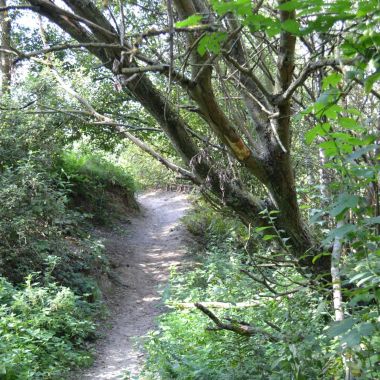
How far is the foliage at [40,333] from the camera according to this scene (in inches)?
177

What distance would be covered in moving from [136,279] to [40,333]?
186 inches

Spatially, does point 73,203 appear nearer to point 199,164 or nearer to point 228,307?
point 228,307

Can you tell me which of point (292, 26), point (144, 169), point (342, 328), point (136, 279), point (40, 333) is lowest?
point (136, 279)

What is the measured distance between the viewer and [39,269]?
732 centimetres

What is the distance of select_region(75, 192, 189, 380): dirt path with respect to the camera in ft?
19.4

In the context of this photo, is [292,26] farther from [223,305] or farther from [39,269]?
[39,269]

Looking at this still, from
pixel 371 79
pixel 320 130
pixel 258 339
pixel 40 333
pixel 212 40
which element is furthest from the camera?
pixel 40 333

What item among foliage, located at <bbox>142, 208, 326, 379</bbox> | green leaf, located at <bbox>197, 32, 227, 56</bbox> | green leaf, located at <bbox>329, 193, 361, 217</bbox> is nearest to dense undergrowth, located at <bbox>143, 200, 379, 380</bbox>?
foliage, located at <bbox>142, 208, 326, 379</bbox>

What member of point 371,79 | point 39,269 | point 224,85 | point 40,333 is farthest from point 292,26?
point 39,269

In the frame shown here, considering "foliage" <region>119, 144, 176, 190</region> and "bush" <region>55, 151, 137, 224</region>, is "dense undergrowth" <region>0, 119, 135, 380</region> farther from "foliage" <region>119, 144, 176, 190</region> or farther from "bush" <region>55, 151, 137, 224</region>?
"foliage" <region>119, 144, 176, 190</region>

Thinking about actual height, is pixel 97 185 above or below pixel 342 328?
above

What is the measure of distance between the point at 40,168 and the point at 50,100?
1.84m

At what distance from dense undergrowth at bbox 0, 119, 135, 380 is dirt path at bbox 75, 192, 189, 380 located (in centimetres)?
39

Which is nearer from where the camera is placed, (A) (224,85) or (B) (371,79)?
(B) (371,79)
